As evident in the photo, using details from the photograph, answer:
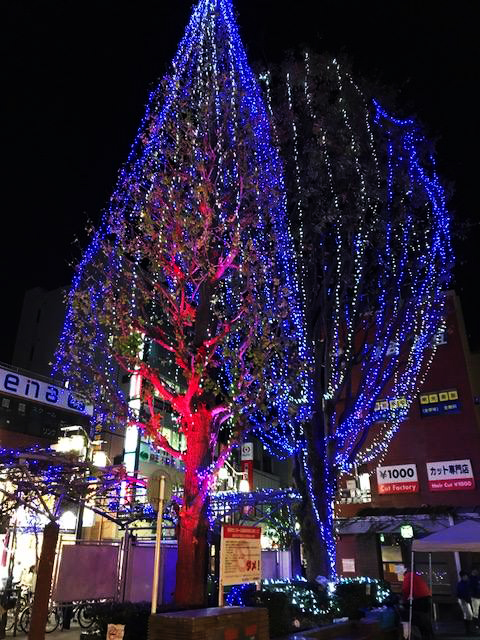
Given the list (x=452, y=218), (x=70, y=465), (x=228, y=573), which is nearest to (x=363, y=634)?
(x=228, y=573)

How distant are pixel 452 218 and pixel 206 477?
10.6 metres

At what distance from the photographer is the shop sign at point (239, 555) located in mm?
7375

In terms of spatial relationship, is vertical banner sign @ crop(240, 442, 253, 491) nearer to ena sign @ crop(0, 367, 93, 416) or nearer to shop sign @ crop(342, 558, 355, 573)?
shop sign @ crop(342, 558, 355, 573)

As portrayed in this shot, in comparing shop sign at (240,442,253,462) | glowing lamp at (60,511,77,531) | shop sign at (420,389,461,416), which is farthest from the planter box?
shop sign at (240,442,253,462)

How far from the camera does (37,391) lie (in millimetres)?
21125

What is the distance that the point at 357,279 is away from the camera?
13.1 meters

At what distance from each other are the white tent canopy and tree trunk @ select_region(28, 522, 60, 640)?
6.69 metres

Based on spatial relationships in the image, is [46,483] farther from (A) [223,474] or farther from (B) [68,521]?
(A) [223,474]

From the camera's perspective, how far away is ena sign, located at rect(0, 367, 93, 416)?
2006 cm

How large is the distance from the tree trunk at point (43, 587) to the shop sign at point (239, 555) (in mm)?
2771

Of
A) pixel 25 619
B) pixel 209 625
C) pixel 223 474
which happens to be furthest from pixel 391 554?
pixel 209 625

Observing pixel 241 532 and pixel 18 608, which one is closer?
pixel 241 532

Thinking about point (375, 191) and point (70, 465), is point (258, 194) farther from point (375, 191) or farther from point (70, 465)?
point (70, 465)

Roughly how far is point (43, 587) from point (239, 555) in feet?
10.1
